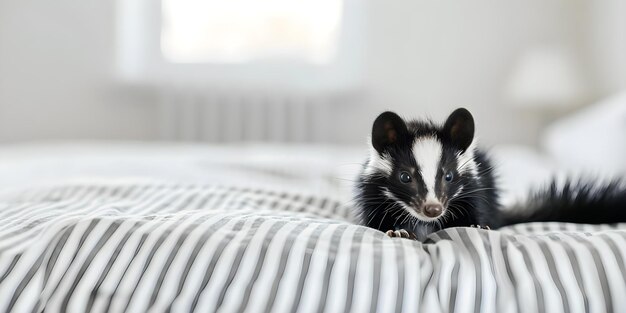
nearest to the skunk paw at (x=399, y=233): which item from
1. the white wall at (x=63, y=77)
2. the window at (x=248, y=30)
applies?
the window at (x=248, y=30)

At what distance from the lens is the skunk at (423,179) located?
91 centimetres

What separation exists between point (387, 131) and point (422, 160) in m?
0.07

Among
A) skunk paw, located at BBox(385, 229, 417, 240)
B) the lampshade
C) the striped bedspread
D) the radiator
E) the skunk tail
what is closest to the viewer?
the striped bedspread

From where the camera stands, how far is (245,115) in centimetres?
386

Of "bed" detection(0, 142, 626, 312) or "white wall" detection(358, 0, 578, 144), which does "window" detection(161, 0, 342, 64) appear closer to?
"white wall" detection(358, 0, 578, 144)

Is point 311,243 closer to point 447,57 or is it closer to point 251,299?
point 251,299

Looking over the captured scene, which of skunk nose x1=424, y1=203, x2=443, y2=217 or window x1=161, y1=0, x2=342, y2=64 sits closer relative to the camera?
skunk nose x1=424, y1=203, x2=443, y2=217

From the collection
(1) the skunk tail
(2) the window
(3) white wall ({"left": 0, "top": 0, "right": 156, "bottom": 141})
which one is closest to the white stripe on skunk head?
(1) the skunk tail

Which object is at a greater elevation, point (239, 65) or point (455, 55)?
point (455, 55)

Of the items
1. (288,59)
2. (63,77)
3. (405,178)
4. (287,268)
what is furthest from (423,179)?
(63,77)

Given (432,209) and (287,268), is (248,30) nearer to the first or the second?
(432,209)

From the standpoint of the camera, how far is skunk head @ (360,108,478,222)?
0.91 metres

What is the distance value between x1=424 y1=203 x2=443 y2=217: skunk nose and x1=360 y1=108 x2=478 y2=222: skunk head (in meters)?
0.01

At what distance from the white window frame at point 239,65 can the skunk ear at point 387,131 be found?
293cm
